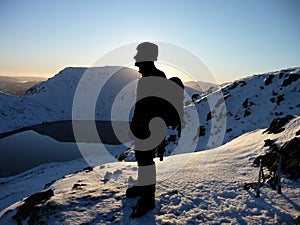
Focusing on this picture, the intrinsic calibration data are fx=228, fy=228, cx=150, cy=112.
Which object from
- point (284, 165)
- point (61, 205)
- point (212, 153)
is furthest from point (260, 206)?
point (61, 205)

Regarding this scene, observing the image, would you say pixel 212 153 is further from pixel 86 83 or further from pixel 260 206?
pixel 86 83

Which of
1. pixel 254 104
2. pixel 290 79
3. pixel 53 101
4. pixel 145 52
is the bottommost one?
pixel 53 101

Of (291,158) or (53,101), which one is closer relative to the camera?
(291,158)

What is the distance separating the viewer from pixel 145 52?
23.8ft

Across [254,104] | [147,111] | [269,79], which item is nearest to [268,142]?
[147,111]

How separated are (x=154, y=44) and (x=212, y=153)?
803cm

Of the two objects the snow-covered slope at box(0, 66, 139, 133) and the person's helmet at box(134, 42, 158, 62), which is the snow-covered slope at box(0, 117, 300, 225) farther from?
the snow-covered slope at box(0, 66, 139, 133)

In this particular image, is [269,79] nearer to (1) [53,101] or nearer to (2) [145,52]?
(2) [145,52]

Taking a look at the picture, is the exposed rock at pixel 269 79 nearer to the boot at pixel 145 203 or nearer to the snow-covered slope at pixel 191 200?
the snow-covered slope at pixel 191 200

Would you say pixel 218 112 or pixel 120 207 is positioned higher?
pixel 218 112

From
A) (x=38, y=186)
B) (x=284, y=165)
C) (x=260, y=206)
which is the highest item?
(x=284, y=165)

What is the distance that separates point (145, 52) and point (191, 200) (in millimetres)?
5302

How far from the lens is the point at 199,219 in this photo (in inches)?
276

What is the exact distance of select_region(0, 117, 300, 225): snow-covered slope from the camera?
7020 millimetres
